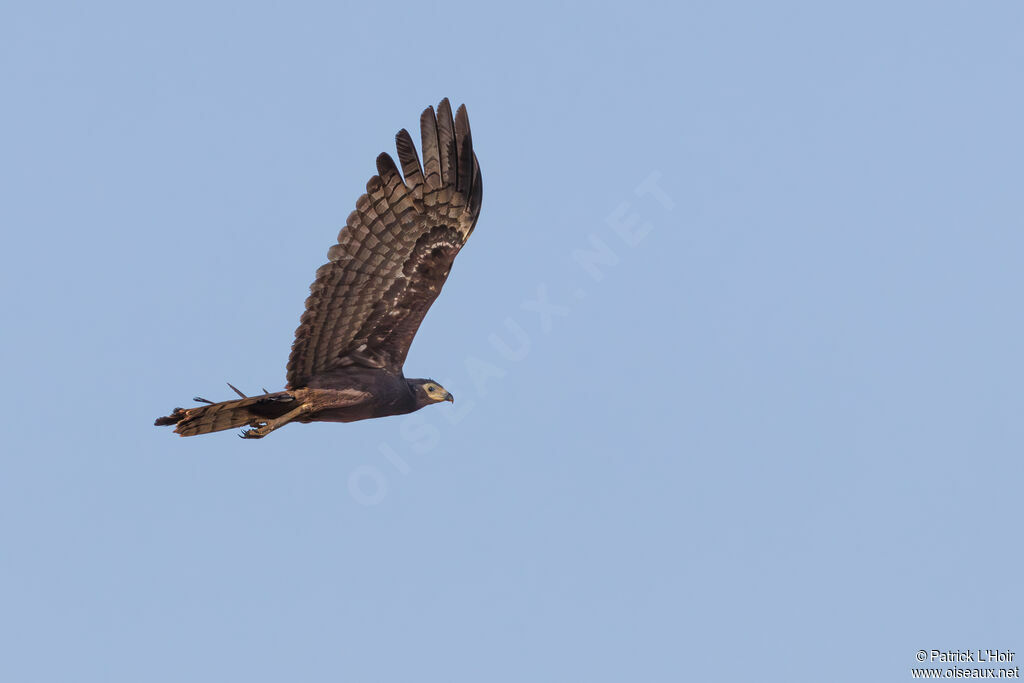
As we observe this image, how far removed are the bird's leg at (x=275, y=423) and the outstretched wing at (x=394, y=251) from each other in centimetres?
46

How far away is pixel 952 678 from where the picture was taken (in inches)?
620

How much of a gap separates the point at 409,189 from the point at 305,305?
1.87 m

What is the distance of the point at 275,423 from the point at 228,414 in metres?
0.54

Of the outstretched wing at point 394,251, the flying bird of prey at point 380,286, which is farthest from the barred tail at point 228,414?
the outstretched wing at point 394,251

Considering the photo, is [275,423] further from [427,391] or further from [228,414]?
[427,391]

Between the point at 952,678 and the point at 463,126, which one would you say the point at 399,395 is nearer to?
the point at 463,126

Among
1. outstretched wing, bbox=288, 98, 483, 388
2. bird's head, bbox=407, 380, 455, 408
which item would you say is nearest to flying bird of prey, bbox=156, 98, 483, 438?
outstretched wing, bbox=288, 98, 483, 388

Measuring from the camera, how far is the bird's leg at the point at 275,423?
13.5 metres

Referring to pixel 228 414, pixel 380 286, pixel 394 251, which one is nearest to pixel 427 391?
pixel 380 286

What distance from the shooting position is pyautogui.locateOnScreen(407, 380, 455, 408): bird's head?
15078mm

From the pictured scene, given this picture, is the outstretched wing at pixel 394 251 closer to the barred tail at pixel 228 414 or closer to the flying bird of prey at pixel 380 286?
the flying bird of prey at pixel 380 286

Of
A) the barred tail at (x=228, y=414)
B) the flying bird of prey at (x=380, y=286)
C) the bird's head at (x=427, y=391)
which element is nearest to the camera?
the barred tail at (x=228, y=414)

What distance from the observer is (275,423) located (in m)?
13.6

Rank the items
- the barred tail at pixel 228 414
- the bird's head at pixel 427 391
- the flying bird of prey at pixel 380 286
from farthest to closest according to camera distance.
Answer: the bird's head at pixel 427 391 < the flying bird of prey at pixel 380 286 < the barred tail at pixel 228 414
